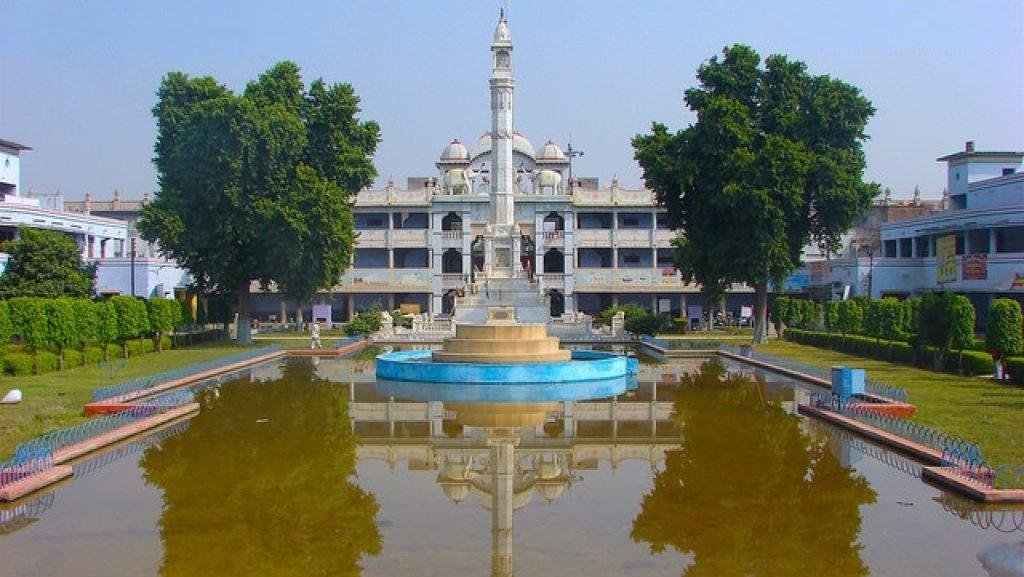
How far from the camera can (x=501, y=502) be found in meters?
14.2

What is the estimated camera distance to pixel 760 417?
22.5 meters

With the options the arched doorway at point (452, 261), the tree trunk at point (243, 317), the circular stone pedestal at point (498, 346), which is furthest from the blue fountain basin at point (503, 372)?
the arched doorway at point (452, 261)

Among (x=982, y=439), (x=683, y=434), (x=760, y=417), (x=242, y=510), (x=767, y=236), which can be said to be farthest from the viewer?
(x=767, y=236)

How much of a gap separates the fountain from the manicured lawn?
8556 millimetres

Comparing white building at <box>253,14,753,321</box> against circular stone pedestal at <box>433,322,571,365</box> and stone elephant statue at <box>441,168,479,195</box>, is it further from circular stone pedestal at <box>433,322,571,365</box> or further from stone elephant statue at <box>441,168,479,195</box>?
circular stone pedestal at <box>433,322,571,365</box>

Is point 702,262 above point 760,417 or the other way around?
above

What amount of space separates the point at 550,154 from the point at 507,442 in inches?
2544

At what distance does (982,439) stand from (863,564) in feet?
28.0

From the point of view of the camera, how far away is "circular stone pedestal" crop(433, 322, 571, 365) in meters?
32.3

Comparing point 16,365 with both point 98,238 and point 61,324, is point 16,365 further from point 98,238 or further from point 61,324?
point 98,238

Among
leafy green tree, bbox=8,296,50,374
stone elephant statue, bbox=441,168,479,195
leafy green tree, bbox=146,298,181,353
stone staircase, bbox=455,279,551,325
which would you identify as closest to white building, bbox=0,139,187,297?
leafy green tree, bbox=146,298,181,353

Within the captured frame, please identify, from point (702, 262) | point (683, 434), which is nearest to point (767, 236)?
point (702, 262)

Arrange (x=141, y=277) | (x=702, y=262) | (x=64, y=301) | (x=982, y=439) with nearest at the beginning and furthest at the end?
1. (x=982, y=439)
2. (x=64, y=301)
3. (x=702, y=262)
4. (x=141, y=277)

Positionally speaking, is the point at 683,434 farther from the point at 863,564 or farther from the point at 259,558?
the point at 259,558
